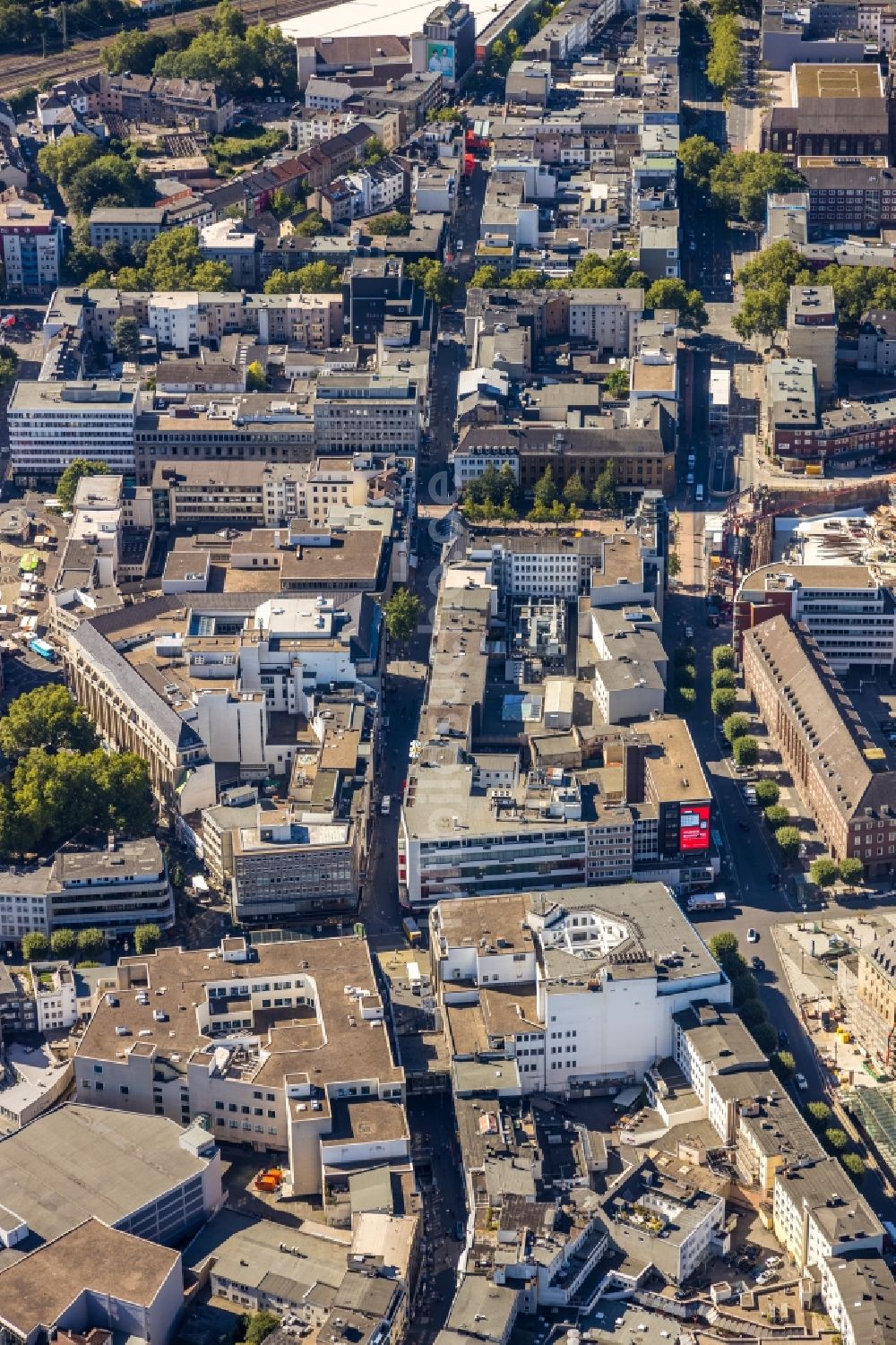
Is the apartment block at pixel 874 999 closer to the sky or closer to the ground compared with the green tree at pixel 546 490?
closer to the ground

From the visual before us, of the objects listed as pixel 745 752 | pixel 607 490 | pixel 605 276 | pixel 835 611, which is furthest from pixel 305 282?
pixel 745 752

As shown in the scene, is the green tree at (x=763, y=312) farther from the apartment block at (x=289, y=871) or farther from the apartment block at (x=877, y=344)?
the apartment block at (x=289, y=871)

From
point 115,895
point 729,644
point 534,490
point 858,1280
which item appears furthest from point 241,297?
point 858,1280

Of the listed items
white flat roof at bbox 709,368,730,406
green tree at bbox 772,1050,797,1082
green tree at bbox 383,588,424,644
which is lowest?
green tree at bbox 772,1050,797,1082

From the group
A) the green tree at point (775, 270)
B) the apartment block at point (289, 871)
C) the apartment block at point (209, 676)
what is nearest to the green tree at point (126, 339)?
the apartment block at point (209, 676)

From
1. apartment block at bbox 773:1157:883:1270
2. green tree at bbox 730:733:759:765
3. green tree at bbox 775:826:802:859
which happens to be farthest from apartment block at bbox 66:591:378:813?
apartment block at bbox 773:1157:883:1270

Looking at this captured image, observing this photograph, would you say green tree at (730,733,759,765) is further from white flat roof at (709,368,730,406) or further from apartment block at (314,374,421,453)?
white flat roof at (709,368,730,406)

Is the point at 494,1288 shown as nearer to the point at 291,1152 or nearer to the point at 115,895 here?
the point at 291,1152
